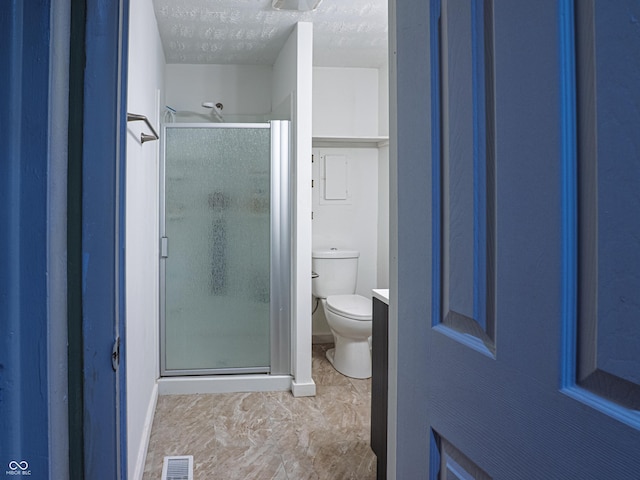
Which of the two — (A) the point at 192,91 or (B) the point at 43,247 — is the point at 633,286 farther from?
(A) the point at 192,91

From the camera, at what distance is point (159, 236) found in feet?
9.83

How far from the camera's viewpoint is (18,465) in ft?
2.48

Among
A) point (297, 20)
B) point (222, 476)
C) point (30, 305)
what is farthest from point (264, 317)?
point (30, 305)

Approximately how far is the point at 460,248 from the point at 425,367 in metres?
0.23

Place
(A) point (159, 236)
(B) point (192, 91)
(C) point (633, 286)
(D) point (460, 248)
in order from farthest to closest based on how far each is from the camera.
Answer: (B) point (192, 91)
(A) point (159, 236)
(D) point (460, 248)
(C) point (633, 286)

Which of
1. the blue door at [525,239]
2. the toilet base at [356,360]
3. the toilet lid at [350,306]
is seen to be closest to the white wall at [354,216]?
the toilet lid at [350,306]

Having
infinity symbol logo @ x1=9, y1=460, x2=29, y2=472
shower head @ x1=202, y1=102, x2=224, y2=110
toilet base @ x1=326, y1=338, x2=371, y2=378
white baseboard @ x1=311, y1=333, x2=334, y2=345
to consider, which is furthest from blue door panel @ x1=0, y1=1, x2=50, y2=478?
white baseboard @ x1=311, y1=333, x2=334, y2=345

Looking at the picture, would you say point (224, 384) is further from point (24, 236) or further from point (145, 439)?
point (24, 236)

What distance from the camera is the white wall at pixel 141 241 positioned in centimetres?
182

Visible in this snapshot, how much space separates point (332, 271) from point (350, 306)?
0.52m

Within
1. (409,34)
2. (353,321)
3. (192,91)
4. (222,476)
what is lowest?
(222,476)

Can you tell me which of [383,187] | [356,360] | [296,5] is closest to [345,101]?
[383,187]

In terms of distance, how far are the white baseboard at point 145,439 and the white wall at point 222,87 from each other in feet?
7.08

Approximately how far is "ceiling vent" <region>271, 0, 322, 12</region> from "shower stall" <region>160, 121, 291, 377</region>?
0.68 metres
